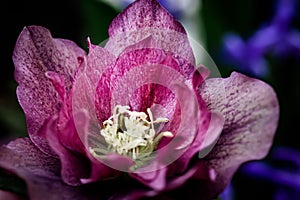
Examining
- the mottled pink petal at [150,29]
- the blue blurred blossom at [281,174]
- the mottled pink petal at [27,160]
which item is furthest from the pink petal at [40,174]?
the blue blurred blossom at [281,174]

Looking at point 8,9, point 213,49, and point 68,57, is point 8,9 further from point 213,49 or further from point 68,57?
point 68,57

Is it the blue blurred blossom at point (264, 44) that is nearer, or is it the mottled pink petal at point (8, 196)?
the mottled pink petal at point (8, 196)

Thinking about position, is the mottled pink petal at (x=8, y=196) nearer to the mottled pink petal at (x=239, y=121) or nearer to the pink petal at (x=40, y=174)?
the pink petal at (x=40, y=174)

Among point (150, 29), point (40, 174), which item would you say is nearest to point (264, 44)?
point (150, 29)

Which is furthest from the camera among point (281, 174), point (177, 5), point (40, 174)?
point (177, 5)

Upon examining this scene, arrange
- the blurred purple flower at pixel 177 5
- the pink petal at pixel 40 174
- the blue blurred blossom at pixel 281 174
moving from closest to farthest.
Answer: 1. the pink petal at pixel 40 174
2. the blue blurred blossom at pixel 281 174
3. the blurred purple flower at pixel 177 5

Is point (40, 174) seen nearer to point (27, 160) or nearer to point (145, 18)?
point (27, 160)

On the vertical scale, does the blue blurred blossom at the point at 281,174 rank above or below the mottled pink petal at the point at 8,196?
below

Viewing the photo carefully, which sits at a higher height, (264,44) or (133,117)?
(133,117)
